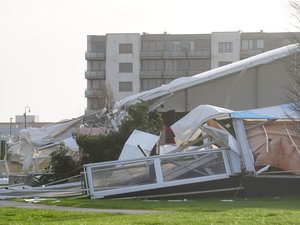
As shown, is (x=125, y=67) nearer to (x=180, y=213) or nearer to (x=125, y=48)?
(x=125, y=48)

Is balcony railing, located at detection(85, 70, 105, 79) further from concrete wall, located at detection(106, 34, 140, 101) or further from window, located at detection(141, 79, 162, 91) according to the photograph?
window, located at detection(141, 79, 162, 91)

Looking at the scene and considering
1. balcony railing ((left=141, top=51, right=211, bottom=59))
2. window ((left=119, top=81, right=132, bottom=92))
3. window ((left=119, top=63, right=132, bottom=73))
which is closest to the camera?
window ((left=119, top=81, right=132, bottom=92))

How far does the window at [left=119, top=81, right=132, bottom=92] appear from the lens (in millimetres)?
107125

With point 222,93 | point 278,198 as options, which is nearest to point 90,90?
point 222,93

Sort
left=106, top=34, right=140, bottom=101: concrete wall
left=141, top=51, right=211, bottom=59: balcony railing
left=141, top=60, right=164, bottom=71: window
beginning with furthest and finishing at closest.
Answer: left=141, top=60, right=164, bottom=71: window < left=141, top=51, right=211, bottom=59: balcony railing < left=106, top=34, right=140, bottom=101: concrete wall

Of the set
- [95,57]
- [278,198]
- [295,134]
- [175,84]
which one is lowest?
[278,198]

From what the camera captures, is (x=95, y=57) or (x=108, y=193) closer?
(x=108, y=193)

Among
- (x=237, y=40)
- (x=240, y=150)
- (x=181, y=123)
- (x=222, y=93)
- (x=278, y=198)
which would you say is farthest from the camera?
(x=237, y=40)

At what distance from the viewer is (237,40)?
350 feet

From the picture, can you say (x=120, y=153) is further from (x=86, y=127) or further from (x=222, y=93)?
(x=222, y=93)

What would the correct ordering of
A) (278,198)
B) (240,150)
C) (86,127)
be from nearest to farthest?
(278,198) < (240,150) < (86,127)

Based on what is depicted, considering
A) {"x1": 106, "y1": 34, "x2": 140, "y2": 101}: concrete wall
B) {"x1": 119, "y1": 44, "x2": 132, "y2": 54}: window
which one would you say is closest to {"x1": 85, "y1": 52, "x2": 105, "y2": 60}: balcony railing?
{"x1": 106, "y1": 34, "x2": 140, "y2": 101}: concrete wall

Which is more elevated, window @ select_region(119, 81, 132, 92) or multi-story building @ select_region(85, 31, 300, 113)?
multi-story building @ select_region(85, 31, 300, 113)

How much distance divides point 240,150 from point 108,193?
5.20m
